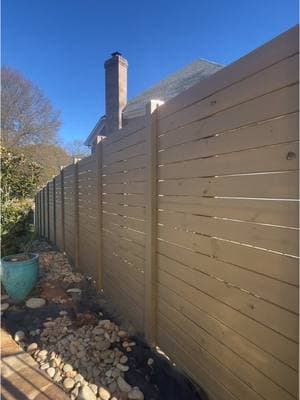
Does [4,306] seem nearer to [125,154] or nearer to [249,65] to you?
[125,154]

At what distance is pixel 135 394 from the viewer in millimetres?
2096

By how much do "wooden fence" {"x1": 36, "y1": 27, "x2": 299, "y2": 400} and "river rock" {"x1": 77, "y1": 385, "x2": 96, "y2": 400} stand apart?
2.18 feet

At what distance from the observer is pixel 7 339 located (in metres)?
2.85

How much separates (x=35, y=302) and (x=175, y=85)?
8.89 metres

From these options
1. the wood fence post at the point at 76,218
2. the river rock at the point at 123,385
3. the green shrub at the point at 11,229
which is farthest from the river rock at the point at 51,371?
the green shrub at the point at 11,229

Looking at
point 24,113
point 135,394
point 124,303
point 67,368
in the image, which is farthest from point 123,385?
point 24,113

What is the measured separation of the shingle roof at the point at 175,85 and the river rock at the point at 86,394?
8638 millimetres

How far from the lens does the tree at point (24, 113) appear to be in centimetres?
1906

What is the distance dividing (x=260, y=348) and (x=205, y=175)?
1044 millimetres

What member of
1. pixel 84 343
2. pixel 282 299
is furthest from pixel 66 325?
pixel 282 299

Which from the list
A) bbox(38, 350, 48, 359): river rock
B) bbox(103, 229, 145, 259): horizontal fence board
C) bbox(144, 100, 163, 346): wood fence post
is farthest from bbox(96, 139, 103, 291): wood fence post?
bbox(144, 100, 163, 346): wood fence post

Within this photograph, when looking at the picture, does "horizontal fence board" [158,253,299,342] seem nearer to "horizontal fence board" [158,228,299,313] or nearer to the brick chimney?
"horizontal fence board" [158,228,299,313]

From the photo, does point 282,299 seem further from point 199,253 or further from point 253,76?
point 253,76

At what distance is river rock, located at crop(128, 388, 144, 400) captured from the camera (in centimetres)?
207
